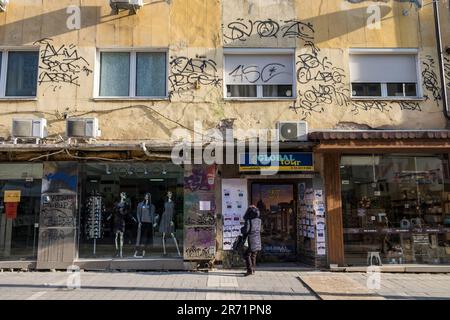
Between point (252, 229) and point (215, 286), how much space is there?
1792 mm

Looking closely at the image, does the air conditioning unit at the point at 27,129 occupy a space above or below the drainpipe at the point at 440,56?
below

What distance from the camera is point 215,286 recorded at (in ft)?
29.3

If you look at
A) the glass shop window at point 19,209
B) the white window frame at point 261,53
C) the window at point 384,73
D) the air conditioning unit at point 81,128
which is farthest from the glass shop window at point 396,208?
the glass shop window at point 19,209

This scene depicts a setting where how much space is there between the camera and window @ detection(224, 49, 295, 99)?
11.5 meters

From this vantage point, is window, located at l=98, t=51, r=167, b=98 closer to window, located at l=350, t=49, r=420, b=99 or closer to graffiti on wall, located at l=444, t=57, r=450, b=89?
window, located at l=350, t=49, r=420, b=99

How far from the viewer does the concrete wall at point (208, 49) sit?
1109 centimetres

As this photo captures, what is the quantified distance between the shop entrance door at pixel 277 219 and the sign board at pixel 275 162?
94 centimetres

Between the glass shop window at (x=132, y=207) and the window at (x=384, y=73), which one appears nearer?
the glass shop window at (x=132, y=207)

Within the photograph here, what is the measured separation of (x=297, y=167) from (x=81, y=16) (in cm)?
695

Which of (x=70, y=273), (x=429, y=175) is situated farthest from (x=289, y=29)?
(x=70, y=273)

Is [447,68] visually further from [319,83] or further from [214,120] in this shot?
[214,120]

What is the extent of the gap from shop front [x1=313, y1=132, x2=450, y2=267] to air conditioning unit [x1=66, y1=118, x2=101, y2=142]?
568 centimetres

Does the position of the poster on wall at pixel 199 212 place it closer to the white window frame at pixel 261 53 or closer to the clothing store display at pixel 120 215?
the clothing store display at pixel 120 215

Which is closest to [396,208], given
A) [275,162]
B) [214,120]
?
[275,162]
